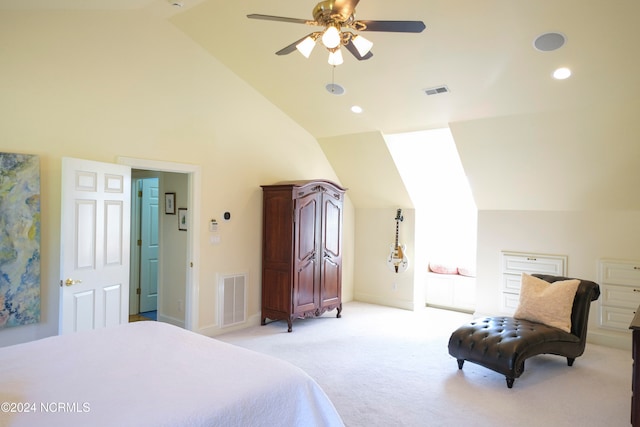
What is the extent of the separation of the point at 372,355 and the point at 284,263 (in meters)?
1.63

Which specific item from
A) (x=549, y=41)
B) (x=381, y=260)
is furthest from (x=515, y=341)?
(x=381, y=260)

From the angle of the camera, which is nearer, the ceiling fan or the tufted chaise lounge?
the ceiling fan

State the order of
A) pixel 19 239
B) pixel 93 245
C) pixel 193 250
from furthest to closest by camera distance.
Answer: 1. pixel 193 250
2. pixel 93 245
3. pixel 19 239

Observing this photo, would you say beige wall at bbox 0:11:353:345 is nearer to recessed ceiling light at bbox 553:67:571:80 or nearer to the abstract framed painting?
the abstract framed painting

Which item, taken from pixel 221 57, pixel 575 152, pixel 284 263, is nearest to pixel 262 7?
pixel 221 57

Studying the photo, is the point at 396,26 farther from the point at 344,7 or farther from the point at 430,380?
the point at 430,380

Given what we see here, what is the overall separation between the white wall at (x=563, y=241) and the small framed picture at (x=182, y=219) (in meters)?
4.08

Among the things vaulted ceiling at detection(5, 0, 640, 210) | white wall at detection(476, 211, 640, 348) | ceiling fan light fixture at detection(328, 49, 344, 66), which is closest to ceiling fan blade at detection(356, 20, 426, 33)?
ceiling fan light fixture at detection(328, 49, 344, 66)

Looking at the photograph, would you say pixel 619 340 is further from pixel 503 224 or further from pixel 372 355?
pixel 372 355

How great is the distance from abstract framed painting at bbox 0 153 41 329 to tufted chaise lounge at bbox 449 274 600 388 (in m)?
3.82

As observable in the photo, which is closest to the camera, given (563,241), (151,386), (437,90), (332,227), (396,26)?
(151,386)

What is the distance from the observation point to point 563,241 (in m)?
5.08

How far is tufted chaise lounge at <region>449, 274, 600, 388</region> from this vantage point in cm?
349

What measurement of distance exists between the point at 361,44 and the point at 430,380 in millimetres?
2965
